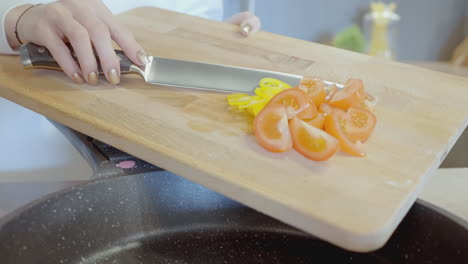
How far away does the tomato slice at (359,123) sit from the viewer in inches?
27.4

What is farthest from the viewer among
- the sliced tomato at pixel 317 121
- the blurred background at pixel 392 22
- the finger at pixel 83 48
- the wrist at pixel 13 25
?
the blurred background at pixel 392 22

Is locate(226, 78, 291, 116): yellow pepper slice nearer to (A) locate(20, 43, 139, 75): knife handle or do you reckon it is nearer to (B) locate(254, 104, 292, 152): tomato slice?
(B) locate(254, 104, 292, 152): tomato slice

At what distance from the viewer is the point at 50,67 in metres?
0.87

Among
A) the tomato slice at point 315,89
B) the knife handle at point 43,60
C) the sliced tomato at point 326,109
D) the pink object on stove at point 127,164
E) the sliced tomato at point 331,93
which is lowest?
the pink object on stove at point 127,164

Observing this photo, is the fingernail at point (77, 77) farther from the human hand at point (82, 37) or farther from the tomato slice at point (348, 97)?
the tomato slice at point (348, 97)

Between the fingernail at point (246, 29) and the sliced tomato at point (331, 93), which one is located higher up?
the sliced tomato at point (331, 93)

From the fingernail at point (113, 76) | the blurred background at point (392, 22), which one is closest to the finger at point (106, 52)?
the fingernail at point (113, 76)

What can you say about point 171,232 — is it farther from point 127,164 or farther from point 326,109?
point 326,109

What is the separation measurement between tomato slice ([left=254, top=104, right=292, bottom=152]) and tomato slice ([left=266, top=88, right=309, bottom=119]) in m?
0.01

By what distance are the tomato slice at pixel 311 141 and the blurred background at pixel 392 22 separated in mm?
1616

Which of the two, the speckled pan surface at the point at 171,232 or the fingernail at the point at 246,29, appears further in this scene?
the fingernail at the point at 246,29

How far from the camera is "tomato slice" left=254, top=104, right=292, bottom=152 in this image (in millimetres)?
→ 676

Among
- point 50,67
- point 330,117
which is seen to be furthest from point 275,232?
point 50,67

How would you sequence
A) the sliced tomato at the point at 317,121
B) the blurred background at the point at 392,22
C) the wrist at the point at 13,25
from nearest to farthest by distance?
the sliced tomato at the point at 317,121, the wrist at the point at 13,25, the blurred background at the point at 392,22
